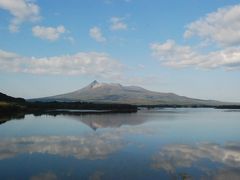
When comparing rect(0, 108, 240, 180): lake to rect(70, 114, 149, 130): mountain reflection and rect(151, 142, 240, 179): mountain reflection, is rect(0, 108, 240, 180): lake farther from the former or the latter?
rect(70, 114, 149, 130): mountain reflection

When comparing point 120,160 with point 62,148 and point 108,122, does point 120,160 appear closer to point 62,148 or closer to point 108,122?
point 62,148

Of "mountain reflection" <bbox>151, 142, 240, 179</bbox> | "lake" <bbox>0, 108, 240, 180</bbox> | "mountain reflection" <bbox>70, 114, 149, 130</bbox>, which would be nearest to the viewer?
"lake" <bbox>0, 108, 240, 180</bbox>

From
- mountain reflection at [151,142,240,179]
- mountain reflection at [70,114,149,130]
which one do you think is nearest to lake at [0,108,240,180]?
mountain reflection at [151,142,240,179]

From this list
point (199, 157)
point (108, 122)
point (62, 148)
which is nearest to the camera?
point (199, 157)

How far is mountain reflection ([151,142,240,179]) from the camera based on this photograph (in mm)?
25095

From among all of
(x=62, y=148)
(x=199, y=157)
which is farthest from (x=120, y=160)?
(x=62, y=148)

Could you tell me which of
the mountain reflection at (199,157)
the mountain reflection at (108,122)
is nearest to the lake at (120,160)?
the mountain reflection at (199,157)

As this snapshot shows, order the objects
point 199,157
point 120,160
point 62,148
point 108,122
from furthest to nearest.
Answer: point 108,122 → point 62,148 → point 199,157 → point 120,160

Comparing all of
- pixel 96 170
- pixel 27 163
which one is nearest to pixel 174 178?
pixel 96 170

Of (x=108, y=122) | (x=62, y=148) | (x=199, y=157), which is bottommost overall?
(x=199, y=157)

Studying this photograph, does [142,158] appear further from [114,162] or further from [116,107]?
→ [116,107]

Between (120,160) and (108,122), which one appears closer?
(120,160)

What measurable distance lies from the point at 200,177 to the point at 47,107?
135533 millimetres

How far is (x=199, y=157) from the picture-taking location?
30.3 meters
